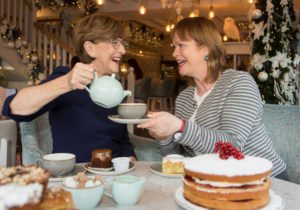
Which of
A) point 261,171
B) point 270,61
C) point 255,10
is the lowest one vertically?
point 261,171

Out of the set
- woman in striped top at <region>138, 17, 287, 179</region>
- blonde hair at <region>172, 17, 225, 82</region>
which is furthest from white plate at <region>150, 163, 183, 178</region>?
blonde hair at <region>172, 17, 225, 82</region>

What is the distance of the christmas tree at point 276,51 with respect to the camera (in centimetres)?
372

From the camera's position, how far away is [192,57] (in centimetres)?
185

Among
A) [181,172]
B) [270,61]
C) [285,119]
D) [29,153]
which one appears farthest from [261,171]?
[270,61]

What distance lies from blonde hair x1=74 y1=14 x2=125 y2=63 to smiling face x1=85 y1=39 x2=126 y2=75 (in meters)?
0.02

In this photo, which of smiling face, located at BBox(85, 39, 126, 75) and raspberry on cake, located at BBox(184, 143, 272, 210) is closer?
raspberry on cake, located at BBox(184, 143, 272, 210)

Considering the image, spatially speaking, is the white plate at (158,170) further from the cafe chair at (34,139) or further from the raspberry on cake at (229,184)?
the cafe chair at (34,139)

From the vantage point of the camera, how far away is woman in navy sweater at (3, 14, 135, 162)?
1.49 meters

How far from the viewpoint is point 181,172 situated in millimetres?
1320

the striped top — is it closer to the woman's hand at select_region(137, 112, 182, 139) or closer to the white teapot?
the woman's hand at select_region(137, 112, 182, 139)

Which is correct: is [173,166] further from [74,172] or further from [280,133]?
[280,133]

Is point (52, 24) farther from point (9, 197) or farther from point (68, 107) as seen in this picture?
point (9, 197)

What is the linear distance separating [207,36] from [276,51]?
84.9 inches

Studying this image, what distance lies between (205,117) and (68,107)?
0.65m
